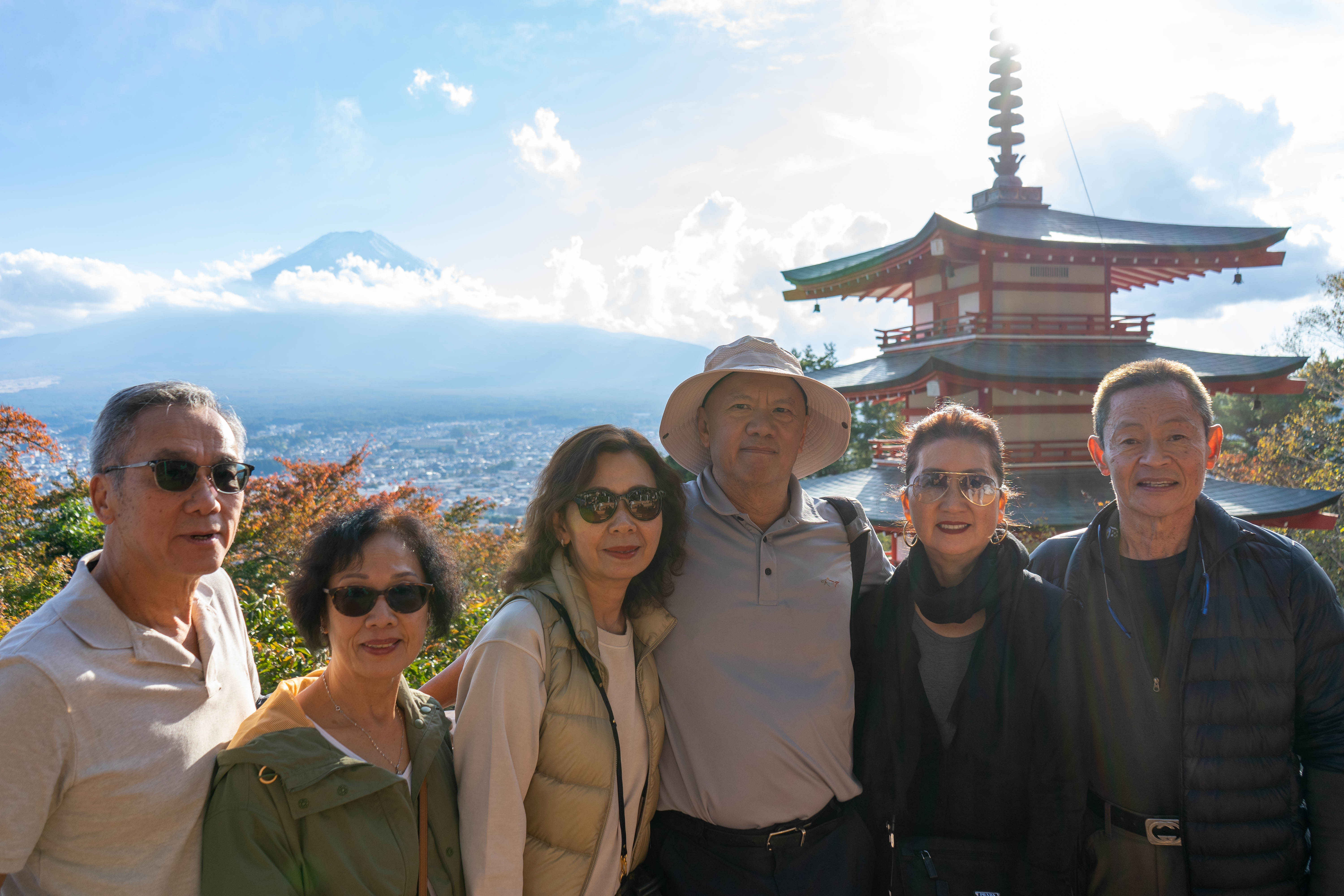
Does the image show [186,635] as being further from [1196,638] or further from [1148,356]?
[1148,356]

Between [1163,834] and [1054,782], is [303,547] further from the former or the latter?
[1163,834]

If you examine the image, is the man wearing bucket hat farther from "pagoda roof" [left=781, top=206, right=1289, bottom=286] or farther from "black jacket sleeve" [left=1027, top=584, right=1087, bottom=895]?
"pagoda roof" [left=781, top=206, right=1289, bottom=286]

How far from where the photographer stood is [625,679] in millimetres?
2410

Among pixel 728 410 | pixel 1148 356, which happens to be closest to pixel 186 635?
pixel 728 410

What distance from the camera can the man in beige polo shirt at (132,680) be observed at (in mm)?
1590

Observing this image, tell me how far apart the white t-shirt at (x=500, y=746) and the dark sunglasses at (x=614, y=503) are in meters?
0.38

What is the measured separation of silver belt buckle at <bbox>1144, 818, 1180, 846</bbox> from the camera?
2424mm

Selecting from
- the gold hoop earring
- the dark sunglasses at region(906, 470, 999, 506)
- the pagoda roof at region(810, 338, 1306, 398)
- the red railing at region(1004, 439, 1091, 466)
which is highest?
the pagoda roof at region(810, 338, 1306, 398)

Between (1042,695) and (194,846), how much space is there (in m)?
2.55

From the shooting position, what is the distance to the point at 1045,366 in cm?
1160

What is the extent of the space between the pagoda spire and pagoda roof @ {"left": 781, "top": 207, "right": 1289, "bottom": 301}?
998 mm

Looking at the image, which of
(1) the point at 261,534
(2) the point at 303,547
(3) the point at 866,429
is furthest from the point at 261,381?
(2) the point at 303,547

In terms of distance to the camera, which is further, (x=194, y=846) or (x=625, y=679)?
(x=625, y=679)

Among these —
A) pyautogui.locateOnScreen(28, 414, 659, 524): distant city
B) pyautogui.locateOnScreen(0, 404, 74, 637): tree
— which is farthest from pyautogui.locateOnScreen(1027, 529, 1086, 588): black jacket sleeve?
pyautogui.locateOnScreen(28, 414, 659, 524): distant city
